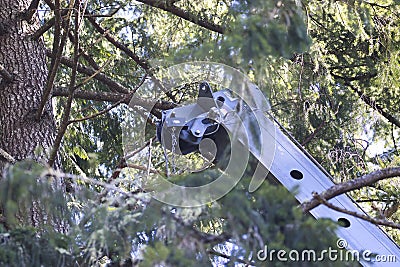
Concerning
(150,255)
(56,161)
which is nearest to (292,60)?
(56,161)

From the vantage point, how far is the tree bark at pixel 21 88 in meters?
4.17

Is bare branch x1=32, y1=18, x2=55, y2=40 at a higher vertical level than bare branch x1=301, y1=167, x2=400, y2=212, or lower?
higher

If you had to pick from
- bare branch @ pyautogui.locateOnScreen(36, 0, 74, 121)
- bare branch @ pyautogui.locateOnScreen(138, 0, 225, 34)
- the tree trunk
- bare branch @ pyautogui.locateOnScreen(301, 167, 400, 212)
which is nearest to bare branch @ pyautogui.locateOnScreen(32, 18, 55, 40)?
the tree trunk

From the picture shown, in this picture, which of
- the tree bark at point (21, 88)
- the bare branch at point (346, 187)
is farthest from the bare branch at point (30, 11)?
the bare branch at point (346, 187)

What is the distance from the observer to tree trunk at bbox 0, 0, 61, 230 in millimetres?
4152

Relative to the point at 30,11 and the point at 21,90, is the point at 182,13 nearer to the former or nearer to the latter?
the point at 30,11

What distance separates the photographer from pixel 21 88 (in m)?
4.36

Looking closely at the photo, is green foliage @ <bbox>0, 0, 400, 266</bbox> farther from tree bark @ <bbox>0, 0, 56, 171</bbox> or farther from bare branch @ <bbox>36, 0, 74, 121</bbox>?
tree bark @ <bbox>0, 0, 56, 171</bbox>

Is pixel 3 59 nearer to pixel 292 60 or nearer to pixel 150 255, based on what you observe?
pixel 292 60

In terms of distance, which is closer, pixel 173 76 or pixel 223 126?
pixel 223 126

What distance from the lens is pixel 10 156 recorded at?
390cm

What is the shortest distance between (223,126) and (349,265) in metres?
0.81

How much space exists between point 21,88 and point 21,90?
0.05ft

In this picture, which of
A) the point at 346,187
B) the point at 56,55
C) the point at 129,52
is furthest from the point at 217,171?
the point at 129,52
